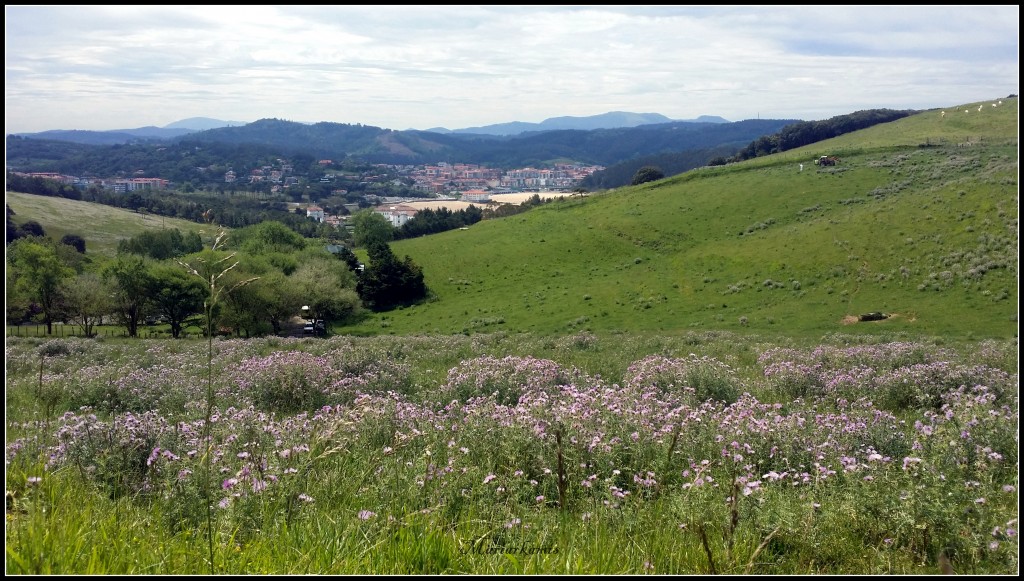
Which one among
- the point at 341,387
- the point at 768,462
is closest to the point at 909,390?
the point at 768,462

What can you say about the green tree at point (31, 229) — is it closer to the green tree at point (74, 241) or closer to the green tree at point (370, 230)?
the green tree at point (74, 241)

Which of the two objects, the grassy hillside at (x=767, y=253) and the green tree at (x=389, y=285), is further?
the green tree at (x=389, y=285)

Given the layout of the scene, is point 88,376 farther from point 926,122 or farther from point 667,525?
point 926,122

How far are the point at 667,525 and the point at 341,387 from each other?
24.1 ft

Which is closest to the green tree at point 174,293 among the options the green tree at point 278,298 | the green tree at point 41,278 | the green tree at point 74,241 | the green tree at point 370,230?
the green tree at point 278,298

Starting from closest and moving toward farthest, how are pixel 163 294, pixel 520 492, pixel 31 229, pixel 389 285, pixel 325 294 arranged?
pixel 520 492, pixel 163 294, pixel 325 294, pixel 389 285, pixel 31 229

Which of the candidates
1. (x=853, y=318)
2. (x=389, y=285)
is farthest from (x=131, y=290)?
(x=853, y=318)

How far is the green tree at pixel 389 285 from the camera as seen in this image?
61438 mm

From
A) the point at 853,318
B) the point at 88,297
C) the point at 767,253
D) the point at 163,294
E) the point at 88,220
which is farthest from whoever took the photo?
the point at 88,220

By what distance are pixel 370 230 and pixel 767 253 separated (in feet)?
193

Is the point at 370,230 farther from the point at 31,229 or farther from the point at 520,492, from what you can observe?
the point at 520,492

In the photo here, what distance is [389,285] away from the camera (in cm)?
6141

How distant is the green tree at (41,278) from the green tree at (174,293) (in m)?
8.40

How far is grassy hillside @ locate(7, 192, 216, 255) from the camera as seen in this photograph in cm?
9219
